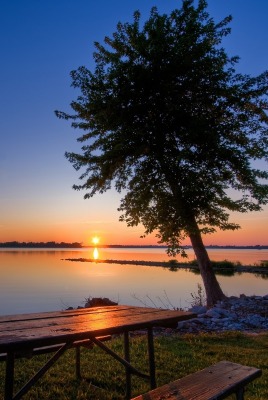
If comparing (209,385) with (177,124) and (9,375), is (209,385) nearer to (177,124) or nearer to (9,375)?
(9,375)

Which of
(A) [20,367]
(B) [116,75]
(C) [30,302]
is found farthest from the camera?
(C) [30,302]

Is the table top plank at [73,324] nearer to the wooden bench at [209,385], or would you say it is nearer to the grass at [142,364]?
the wooden bench at [209,385]

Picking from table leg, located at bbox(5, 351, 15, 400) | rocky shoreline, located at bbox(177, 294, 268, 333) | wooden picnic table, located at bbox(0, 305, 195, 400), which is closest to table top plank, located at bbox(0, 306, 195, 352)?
wooden picnic table, located at bbox(0, 305, 195, 400)

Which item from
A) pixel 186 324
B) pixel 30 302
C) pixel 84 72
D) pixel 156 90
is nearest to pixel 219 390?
pixel 186 324

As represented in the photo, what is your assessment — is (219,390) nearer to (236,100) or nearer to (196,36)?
(236,100)

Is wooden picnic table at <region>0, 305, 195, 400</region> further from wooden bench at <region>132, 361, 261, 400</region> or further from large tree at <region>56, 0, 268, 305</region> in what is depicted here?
large tree at <region>56, 0, 268, 305</region>

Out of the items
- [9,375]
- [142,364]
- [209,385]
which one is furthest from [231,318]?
[9,375]

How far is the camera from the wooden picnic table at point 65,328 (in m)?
3.04

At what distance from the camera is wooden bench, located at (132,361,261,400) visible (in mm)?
2977

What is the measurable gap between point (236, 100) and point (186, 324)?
837cm

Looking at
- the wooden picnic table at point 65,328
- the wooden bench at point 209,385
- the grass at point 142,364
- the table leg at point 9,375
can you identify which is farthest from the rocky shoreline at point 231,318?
the table leg at point 9,375

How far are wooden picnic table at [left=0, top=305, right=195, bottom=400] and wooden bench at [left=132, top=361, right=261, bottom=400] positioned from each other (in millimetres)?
744

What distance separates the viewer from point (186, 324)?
9.95m

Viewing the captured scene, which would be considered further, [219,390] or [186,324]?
[186,324]
